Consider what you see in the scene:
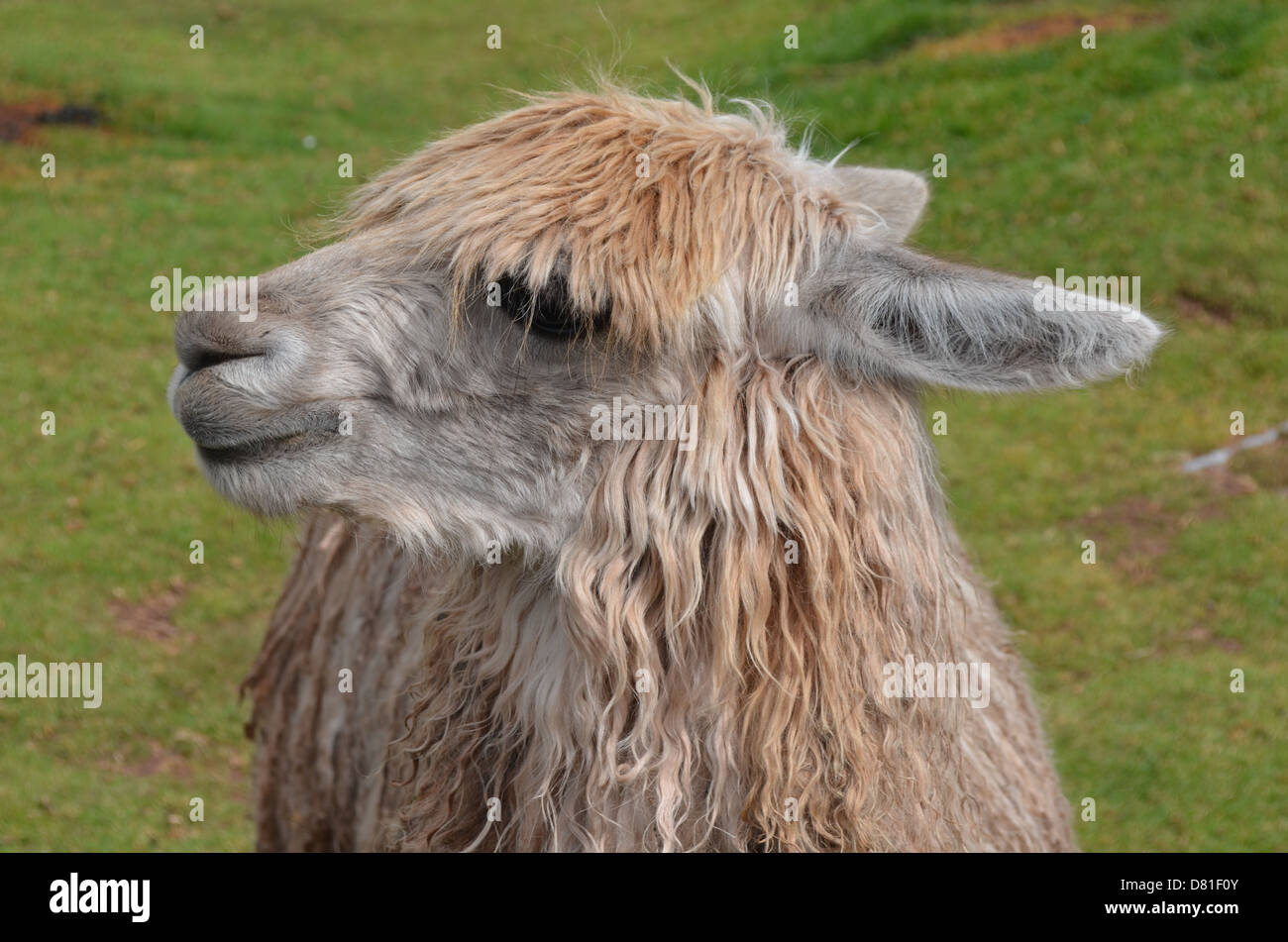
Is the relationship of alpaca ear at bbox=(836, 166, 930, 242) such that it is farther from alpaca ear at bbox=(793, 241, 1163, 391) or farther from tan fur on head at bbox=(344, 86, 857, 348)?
alpaca ear at bbox=(793, 241, 1163, 391)

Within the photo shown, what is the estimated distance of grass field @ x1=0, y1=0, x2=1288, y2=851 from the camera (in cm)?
565

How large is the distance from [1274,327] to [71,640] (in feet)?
24.1

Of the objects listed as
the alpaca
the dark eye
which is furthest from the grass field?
the dark eye

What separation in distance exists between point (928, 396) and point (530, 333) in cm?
84

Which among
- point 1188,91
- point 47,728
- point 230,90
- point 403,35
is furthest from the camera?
point 403,35

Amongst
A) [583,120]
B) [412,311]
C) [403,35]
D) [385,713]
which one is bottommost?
[385,713]

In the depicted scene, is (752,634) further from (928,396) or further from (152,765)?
(152,765)

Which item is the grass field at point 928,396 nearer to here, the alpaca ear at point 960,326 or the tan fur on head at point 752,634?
the alpaca ear at point 960,326

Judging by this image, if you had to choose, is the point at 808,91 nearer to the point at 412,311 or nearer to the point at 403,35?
the point at 403,35

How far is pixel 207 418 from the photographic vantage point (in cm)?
227

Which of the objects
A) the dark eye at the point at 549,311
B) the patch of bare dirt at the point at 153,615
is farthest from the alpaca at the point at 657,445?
the patch of bare dirt at the point at 153,615

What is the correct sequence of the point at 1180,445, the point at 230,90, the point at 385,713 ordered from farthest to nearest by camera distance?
the point at 230,90 < the point at 1180,445 < the point at 385,713

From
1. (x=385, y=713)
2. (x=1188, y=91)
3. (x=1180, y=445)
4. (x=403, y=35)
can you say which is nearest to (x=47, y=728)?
(x=385, y=713)

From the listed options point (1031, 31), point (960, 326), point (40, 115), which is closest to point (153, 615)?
point (960, 326)
